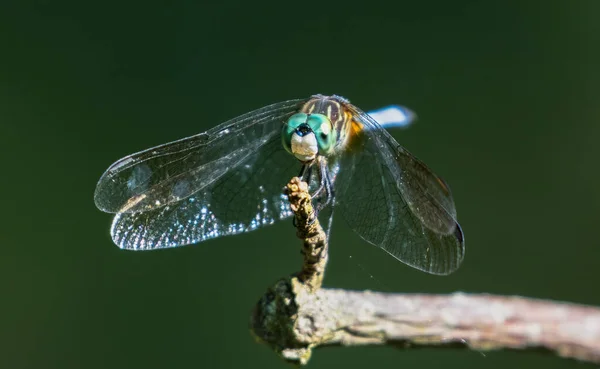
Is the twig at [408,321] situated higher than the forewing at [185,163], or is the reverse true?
the forewing at [185,163]

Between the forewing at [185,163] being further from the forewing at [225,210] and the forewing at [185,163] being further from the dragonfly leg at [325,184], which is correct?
the dragonfly leg at [325,184]

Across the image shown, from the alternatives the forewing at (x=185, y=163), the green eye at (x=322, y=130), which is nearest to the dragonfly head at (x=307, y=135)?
the green eye at (x=322, y=130)

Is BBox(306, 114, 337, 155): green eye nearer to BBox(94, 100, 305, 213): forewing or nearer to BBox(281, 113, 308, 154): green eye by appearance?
BBox(281, 113, 308, 154): green eye

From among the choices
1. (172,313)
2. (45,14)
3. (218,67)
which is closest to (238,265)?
(172,313)

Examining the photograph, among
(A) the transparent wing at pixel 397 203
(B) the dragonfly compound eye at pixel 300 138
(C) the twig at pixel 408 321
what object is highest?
(B) the dragonfly compound eye at pixel 300 138

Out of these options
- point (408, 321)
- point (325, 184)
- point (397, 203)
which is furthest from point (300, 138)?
point (408, 321)

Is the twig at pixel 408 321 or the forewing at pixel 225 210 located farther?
the forewing at pixel 225 210

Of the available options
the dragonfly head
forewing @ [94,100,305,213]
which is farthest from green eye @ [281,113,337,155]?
forewing @ [94,100,305,213]
